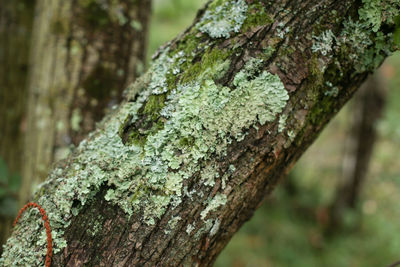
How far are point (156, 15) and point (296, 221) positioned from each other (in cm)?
489

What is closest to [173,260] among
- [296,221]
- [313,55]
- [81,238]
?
[81,238]

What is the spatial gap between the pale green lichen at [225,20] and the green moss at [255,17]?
2 cm

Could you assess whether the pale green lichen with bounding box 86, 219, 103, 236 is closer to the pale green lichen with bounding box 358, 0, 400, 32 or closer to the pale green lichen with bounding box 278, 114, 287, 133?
the pale green lichen with bounding box 278, 114, 287, 133

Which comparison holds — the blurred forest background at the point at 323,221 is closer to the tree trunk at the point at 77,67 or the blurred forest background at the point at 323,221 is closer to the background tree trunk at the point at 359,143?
the background tree trunk at the point at 359,143

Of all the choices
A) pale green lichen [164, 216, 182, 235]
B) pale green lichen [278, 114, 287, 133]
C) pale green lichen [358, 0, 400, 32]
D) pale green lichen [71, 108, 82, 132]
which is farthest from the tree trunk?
pale green lichen [358, 0, 400, 32]

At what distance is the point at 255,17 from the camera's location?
1062 millimetres

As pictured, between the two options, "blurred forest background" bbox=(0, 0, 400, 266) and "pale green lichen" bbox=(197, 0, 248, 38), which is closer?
"pale green lichen" bbox=(197, 0, 248, 38)

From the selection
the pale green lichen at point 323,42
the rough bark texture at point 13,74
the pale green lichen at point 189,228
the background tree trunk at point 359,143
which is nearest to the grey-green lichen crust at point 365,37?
the pale green lichen at point 323,42

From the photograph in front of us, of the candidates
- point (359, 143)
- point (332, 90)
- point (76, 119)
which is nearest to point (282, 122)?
point (332, 90)

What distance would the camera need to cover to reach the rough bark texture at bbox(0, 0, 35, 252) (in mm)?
2836

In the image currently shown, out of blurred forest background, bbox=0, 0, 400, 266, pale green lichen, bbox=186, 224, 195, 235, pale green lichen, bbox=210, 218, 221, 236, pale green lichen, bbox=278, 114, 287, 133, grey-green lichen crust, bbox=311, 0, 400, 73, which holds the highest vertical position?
blurred forest background, bbox=0, 0, 400, 266

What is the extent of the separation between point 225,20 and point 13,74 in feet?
8.16

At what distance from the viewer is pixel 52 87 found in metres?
1.97

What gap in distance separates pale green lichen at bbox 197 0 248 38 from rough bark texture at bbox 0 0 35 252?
235 cm
